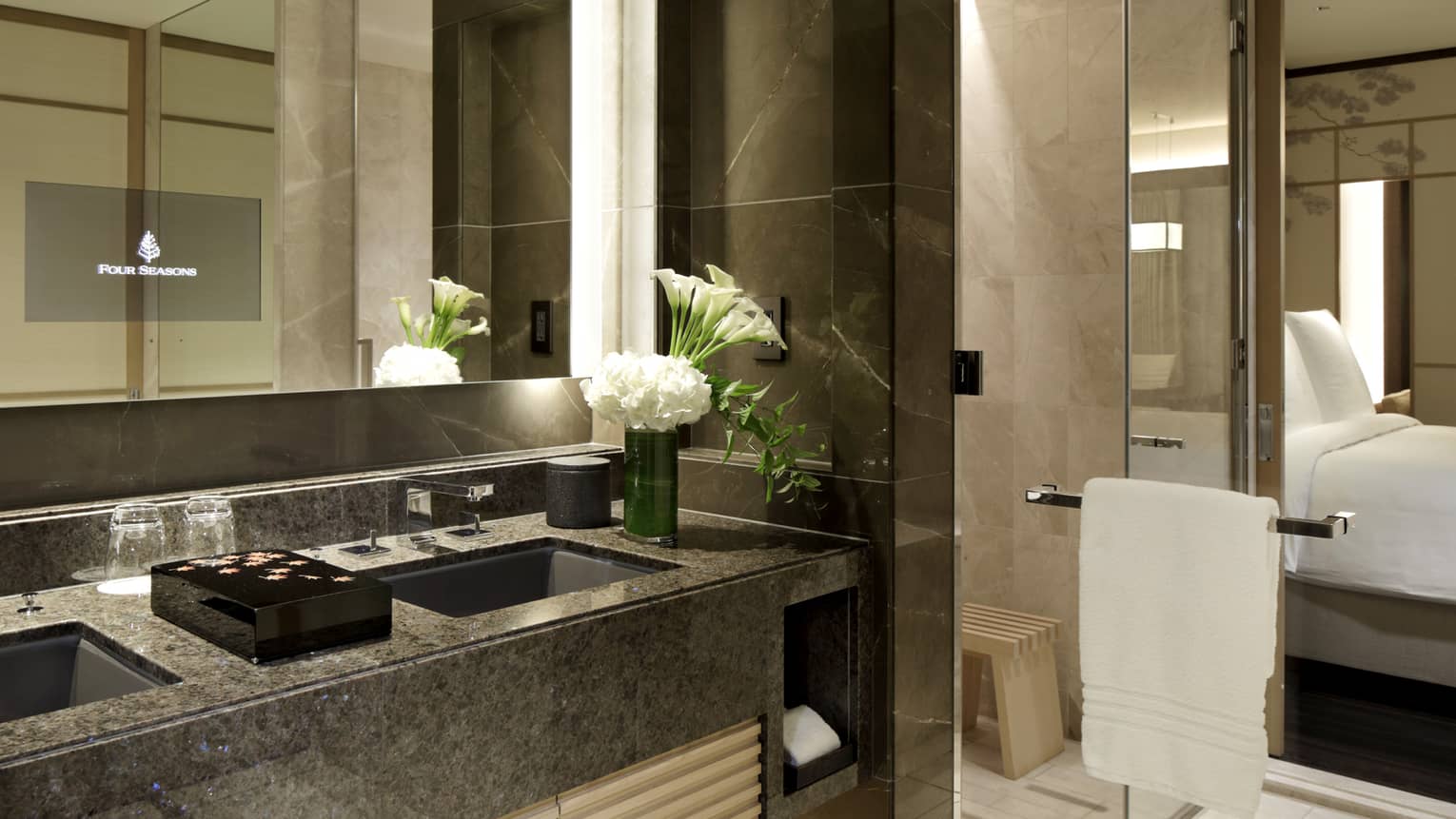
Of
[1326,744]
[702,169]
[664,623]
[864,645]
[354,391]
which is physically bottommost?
[1326,744]

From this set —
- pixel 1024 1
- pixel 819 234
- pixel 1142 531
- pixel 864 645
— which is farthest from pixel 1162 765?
pixel 1024 1

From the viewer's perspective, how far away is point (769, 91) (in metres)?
2.24

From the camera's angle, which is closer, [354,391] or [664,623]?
[664,623]

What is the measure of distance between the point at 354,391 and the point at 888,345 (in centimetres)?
99

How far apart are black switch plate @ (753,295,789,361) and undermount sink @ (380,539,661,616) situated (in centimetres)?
60

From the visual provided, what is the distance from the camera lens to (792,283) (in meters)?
2.22

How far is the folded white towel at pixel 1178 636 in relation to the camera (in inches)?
71.4

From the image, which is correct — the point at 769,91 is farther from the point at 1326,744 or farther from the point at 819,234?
the point at 1326,744

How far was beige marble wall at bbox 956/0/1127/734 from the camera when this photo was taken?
2.96 metres

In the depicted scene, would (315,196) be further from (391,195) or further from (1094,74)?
(1094,74)

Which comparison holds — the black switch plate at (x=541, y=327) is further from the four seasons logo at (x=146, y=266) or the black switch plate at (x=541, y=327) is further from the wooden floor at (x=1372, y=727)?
the wooden floor at (x=1372, y=727)

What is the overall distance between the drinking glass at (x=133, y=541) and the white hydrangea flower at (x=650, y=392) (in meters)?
0.72

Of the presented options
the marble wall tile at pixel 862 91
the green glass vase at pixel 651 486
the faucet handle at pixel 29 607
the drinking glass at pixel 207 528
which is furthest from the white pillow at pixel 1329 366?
the faucet handle at pixel 29 607

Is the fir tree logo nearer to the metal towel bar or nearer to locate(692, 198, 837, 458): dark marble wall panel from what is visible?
locate(692, 198, 837, 458): dark marble wall panel
